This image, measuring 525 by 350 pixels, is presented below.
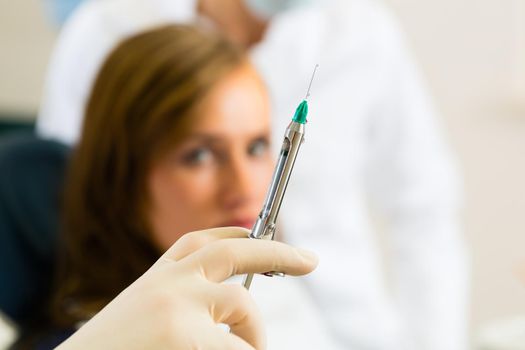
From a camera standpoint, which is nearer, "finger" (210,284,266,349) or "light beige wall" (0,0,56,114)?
"finger" (210,284,266,349)

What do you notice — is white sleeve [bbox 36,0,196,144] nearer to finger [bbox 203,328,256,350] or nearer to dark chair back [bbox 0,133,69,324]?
dark chair back [bbox 0,133,69,324]

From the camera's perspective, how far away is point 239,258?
29cm

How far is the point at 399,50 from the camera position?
38.1 inches

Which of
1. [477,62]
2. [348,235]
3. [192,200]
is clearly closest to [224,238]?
[192,200]

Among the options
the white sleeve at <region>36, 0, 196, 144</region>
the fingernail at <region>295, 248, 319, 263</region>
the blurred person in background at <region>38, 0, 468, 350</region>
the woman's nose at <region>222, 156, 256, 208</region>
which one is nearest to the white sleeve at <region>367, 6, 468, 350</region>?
the blurred person in background at <region>38, 0, 468, 350</region>

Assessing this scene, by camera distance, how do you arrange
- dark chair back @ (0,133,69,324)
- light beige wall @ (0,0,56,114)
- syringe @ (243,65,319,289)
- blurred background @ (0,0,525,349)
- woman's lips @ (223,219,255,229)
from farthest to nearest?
light beige wall @ (0,0,56,114) → blurred background @ (0,0,525,349) → dark chair back @ (0,133,69,324) → woman's lips @ (223,219,255,229) → syringe @ (243,65,319,289)

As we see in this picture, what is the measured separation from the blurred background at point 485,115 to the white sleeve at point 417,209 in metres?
0.28

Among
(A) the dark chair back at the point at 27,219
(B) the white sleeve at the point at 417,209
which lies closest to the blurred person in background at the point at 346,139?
(B) the white sleeve at the point at 417,209

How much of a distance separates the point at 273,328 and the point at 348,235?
236 mm

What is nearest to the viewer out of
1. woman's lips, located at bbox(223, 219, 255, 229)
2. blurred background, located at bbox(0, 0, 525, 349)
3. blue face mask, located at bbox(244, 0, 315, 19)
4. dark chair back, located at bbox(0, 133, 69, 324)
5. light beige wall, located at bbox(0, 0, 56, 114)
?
woman's lips, located at bbox(223, 219, 255, 229)

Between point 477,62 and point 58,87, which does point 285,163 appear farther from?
point 477,62

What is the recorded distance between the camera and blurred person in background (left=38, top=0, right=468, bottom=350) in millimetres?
906

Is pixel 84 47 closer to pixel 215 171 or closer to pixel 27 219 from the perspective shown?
pixel 27 219

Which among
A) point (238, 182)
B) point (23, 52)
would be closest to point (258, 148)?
point (238, 182)
